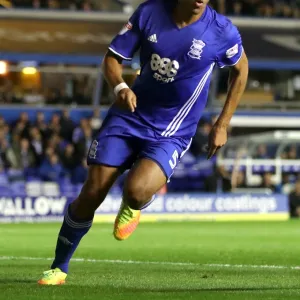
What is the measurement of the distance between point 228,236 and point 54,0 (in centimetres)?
1919

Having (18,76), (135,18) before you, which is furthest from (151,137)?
(18,76)

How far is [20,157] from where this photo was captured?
2770 centimetres

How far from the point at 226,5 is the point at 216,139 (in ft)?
96.9

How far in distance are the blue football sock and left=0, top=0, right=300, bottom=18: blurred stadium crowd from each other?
27711 mm

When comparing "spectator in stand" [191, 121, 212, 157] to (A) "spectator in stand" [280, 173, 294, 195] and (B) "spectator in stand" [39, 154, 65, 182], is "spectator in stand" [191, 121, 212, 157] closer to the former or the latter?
(A) "spectator in stand" [280, 173, 294, 195]

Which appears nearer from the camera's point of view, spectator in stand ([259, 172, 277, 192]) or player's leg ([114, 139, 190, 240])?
player's leg ([114, 139, 190, 240])

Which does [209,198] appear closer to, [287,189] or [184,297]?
[287,189]

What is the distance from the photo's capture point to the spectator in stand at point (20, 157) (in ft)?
90.5

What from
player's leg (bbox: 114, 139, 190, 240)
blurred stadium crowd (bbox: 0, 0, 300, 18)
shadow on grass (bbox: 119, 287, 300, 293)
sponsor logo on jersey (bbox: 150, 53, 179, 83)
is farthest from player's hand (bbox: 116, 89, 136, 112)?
blurred stadium crowd (bbox: 0, 0, 300, 18)

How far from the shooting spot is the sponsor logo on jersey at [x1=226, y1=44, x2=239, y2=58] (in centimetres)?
864

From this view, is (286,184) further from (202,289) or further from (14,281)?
(202,289)

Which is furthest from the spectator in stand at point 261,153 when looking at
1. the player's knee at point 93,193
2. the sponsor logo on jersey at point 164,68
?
the player's knee at point 93,193

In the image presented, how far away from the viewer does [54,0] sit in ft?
120

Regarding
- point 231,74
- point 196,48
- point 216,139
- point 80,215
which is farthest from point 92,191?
point 231,74
